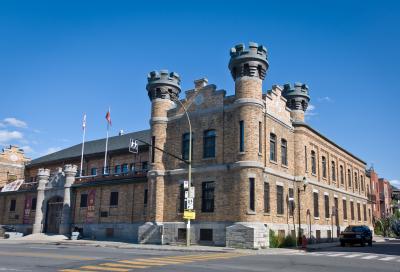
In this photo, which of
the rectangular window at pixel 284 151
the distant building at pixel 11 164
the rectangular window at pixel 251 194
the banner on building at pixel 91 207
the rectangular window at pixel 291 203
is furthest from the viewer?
the distant building at pixel 11 164

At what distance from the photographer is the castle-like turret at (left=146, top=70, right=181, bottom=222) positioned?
99.0 ft

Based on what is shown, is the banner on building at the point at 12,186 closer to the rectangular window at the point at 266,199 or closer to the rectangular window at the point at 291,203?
the rectangular window at the point at 266,199

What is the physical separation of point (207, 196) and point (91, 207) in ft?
47.6

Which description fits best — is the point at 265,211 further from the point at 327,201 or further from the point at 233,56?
the point at 327,201

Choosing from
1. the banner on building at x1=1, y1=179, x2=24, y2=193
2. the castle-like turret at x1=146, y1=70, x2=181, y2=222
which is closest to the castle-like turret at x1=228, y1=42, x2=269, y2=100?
the castle-like turret at x1=146, y1=70, x2=181, y2=222

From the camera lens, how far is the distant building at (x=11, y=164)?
51.7 meters

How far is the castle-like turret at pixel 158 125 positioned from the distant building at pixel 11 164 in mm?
29146

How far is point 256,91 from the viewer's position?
88.9 ft

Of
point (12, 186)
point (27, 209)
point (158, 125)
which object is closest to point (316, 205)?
point (158, 125)

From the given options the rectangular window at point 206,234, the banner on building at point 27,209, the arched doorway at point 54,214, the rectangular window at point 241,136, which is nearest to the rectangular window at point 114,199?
the arched doorway at point 54,214

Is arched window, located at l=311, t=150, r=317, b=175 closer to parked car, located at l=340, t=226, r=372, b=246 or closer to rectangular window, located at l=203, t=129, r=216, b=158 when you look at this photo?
parked car, located at l=340, t=226, r=372, b=246

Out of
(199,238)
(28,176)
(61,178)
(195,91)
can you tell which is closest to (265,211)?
(199,238)

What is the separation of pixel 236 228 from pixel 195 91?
1106cm

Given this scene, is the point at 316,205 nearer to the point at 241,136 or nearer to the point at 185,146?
the point at 241,136
